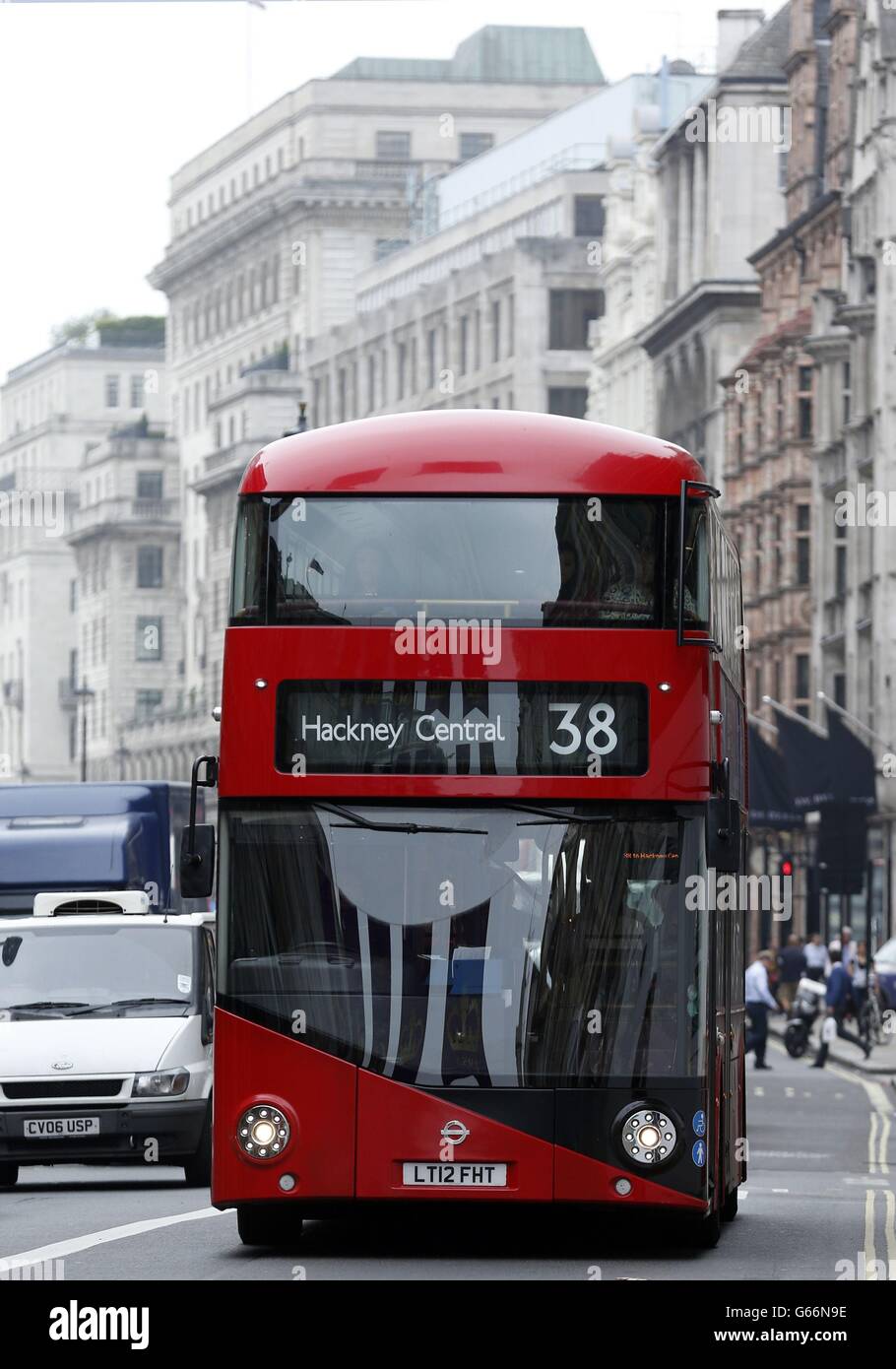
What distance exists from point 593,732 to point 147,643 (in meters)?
153

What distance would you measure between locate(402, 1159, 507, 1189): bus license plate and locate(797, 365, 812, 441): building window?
65395 millimetres

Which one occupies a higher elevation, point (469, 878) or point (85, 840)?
point (469, 878)

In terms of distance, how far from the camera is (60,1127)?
2234cm

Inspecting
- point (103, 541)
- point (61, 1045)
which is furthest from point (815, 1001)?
point (103, 541)

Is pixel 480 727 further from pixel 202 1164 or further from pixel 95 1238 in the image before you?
pixel 202 1164

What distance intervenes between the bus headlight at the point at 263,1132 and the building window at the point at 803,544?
6505 centimetres

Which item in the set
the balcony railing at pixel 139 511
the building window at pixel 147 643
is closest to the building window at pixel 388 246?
the balcony railing at pixel 139 511

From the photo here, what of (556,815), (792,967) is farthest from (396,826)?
(792,967)

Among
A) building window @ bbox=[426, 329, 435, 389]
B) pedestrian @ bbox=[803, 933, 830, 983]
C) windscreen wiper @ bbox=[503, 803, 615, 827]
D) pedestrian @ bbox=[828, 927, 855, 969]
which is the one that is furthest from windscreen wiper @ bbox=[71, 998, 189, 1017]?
building window @ bbox=[426, 329, 435, 389]

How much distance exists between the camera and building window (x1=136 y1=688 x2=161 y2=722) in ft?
550

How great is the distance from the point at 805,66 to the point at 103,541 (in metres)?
95.7
